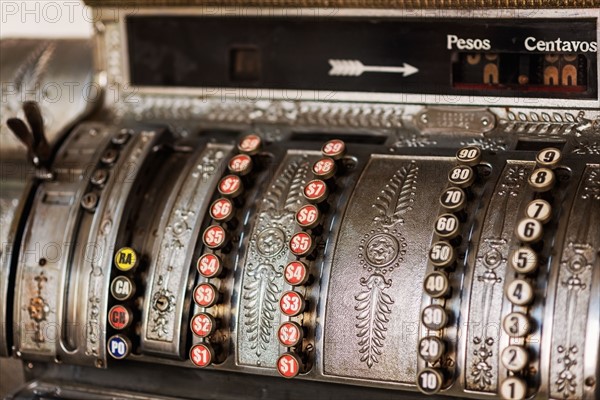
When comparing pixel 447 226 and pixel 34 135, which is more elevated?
pixel 34 135

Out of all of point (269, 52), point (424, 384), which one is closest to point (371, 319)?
point (424, 384)

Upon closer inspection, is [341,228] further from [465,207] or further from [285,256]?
[465,207]

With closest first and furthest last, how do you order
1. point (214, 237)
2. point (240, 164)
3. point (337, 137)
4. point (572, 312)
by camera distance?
point (572, 312)
point (214, 237)
point (240, 164)
point (337, 137)

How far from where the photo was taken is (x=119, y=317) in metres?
2.50

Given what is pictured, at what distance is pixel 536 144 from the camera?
247 cm

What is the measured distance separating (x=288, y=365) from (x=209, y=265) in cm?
31

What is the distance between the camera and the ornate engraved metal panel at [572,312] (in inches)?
82.2

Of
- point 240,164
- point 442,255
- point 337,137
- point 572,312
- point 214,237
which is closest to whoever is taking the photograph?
point 572,312

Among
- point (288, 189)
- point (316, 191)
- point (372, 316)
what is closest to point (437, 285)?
point (372, 316)

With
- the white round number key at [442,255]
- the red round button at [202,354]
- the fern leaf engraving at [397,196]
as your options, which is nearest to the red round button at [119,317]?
the red round button at [202,354]

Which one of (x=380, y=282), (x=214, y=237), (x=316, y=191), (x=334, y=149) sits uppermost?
(x=334, y=149)

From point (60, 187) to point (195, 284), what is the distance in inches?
20.9

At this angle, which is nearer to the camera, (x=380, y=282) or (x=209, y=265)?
(x=380, y=282)

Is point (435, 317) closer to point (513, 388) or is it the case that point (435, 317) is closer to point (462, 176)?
point (513, 388)
